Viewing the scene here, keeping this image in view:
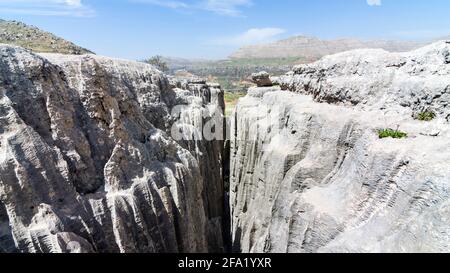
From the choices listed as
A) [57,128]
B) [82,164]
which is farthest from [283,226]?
[57,128]

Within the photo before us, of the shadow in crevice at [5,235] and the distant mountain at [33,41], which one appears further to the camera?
the distant mountain at [33,41]

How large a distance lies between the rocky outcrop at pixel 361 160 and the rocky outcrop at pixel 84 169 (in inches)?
227

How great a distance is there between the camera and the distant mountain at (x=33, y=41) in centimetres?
8076

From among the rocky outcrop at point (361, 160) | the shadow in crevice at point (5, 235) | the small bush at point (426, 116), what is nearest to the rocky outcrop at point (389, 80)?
the rocky outcrop at point (361, 160)

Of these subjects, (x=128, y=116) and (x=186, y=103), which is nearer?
(x=128, y=116)

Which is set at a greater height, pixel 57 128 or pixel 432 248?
pixel 57 128

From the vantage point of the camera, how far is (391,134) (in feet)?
41.1

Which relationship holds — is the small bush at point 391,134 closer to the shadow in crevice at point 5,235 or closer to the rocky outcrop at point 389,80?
the rocky outcrop at point 389,80

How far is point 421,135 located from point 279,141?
9.54 metres

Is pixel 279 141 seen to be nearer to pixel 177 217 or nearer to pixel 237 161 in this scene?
pixel 177 217

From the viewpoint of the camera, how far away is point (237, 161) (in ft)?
101
